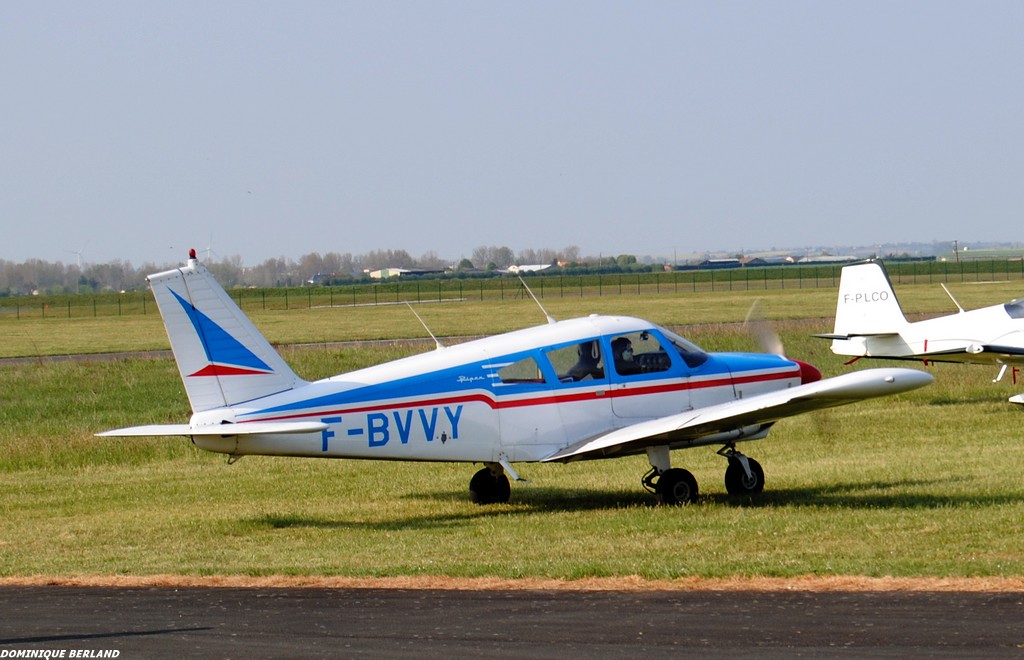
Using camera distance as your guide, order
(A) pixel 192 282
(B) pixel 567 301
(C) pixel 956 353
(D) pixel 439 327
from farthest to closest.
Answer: (B) pixel 567 301
(D) pixel 439 327
(C) pixel 956 353
(A) pixel 192 282

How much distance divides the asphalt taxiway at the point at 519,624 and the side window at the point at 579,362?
4.62 meters

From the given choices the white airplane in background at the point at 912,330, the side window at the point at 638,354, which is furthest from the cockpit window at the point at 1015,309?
the side window at the point at 638,354

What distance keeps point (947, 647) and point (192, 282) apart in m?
8.49

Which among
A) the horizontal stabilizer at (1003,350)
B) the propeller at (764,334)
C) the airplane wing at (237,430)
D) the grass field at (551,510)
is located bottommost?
the grass field at (551,510)

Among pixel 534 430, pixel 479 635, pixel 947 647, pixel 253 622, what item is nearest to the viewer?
pixel 947 647

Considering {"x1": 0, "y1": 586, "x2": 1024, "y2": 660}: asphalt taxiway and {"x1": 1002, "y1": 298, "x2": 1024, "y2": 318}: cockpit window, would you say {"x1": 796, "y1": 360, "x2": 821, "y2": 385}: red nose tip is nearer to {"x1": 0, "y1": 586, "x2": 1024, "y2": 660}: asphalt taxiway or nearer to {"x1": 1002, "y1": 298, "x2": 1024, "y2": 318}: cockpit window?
{"x1": 0, "y1": 586, "x2": 1024, "y2": 660}: asphalt taxiway

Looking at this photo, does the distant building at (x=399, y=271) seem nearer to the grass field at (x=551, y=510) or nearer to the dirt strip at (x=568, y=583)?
the grass field at (x=551, y=510)

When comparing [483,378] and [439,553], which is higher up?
[483,378]

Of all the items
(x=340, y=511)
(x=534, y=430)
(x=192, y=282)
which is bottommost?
(x=340, y=511)

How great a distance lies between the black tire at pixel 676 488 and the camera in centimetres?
1473

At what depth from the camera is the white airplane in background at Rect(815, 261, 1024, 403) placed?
23.9 metres

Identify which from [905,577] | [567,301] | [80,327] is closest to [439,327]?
[80,327]

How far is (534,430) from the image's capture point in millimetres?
14789

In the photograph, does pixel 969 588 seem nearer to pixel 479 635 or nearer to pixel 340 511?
pixel 479 635
